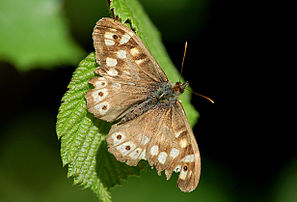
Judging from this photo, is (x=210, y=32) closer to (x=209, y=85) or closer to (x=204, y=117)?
(x=209, y=85)

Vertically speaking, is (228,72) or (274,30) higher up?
(274,30)

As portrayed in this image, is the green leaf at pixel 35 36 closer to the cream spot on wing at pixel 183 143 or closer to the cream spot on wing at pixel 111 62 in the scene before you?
the cream spot on wing at pixel 111 62

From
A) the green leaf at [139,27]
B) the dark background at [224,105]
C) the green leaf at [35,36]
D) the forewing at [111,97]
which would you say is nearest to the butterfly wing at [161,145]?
the forewing at [111,97]

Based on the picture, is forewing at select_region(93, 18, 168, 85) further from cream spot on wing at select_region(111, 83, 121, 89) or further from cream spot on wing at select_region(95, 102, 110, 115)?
cream spot on wing at select_region(95, 102, 110, 115)

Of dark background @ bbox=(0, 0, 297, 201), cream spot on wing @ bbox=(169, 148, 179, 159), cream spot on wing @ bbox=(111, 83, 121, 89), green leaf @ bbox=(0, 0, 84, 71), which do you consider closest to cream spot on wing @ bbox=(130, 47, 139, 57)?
cream spot on wing @ bbox=(111, 83, 121, 89)

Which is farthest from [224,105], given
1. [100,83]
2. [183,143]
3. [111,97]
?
[100,83]

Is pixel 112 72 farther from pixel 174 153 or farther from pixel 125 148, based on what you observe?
pixel 174 153

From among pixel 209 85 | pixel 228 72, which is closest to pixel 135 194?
pixel 209 85
